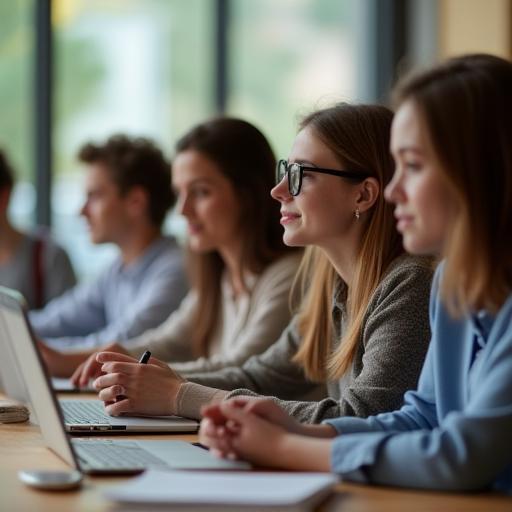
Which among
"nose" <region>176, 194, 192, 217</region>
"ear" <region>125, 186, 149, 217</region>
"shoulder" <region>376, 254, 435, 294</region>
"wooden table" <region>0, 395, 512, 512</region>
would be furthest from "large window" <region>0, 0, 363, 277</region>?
"wooden table" <region>0, 395, 512, 512</region>

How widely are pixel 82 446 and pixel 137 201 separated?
2193 mm

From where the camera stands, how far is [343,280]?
2068 mm

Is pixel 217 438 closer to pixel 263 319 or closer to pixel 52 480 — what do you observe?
pixel 52 480

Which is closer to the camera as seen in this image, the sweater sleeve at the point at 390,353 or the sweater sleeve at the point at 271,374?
the sweater sleeve at the point at 390,353

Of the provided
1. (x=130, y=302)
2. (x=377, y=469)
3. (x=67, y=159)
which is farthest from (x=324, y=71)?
(x=377, y=469)

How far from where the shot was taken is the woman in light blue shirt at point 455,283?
1298 millimetres

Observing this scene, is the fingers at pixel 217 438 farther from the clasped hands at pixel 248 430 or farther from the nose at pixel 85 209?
the nose at pixel 85 209

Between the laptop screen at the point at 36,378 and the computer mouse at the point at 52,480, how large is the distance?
60mm

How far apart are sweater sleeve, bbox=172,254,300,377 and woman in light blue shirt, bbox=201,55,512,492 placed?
100 centimetres

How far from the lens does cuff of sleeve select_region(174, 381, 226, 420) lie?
188 centimetres

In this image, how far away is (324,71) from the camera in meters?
5.75

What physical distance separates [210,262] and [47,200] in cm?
213

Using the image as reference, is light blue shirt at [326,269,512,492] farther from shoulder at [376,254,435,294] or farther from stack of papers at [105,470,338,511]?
shoulder at [376,254,435,294]

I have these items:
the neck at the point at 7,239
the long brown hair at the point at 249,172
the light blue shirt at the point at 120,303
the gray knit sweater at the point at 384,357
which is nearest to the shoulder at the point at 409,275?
the gray knit sweater at the point at 384,357
